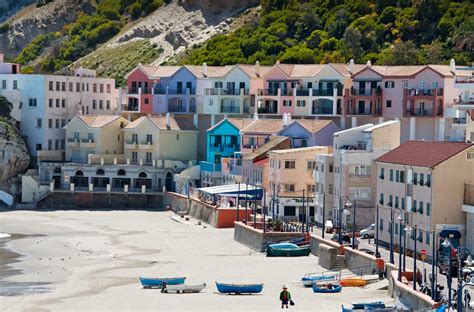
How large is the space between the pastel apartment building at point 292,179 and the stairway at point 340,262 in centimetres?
2066

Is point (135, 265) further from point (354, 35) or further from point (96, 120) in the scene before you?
point (354, 35)

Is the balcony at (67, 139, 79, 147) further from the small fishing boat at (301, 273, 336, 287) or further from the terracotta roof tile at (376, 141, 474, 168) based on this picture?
the small fishing boat at (301, 273, 336, 287)

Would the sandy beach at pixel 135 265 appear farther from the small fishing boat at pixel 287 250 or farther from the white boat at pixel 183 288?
the small fishing boat at pixel 287 250

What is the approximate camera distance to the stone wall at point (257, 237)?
83.9m

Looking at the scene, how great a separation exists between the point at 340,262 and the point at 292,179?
74.6ft

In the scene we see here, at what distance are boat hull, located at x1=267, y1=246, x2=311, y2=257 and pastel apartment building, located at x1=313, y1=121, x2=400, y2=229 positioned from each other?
3284 mm

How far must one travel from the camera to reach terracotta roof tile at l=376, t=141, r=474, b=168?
73000mm

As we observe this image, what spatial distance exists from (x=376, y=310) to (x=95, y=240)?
36360 mm

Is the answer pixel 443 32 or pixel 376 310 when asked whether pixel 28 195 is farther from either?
pixel 376 310

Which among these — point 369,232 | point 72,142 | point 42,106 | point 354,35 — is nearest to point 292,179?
point 369,232

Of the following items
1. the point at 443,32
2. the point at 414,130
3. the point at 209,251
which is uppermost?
the point at 443,32

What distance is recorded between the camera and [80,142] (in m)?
119

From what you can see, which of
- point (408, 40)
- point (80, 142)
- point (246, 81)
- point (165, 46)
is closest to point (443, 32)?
point (408, 40)

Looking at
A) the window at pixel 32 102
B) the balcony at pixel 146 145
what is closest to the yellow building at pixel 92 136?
the balcony at pixel 146 145
